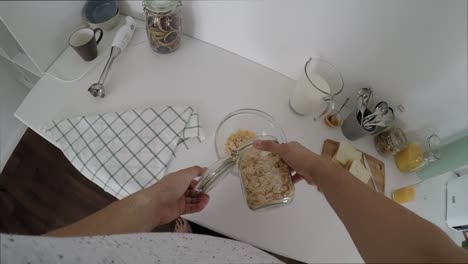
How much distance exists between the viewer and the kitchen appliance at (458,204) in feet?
2.04

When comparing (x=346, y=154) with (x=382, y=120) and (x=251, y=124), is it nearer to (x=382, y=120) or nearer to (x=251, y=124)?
(x=382, y=120)

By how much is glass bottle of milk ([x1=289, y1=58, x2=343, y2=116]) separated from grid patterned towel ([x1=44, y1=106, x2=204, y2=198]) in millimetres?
287

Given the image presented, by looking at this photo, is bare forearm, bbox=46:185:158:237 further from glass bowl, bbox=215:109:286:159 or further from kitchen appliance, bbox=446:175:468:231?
kitchen appliance, bbox=446:175:468:231

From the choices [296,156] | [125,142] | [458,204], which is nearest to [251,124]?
[296,156]

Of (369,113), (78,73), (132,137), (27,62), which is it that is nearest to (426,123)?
(369,113)

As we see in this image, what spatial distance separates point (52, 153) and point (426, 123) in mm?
1474

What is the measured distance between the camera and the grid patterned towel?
615 millimetres

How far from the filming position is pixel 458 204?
0.64 metres

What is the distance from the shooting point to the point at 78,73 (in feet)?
2.49

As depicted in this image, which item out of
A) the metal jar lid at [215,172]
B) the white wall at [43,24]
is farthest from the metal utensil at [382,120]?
the white wall at [43,24]

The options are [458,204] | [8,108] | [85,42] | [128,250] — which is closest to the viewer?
[128,250]

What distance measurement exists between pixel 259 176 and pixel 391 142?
43 cm

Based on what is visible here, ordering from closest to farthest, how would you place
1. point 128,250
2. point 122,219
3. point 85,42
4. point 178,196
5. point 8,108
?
point 128,250 → point 122,219 → point 178,196 → point 85,42 → point 8,108

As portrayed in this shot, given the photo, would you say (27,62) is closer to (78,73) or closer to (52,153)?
(78,73)
